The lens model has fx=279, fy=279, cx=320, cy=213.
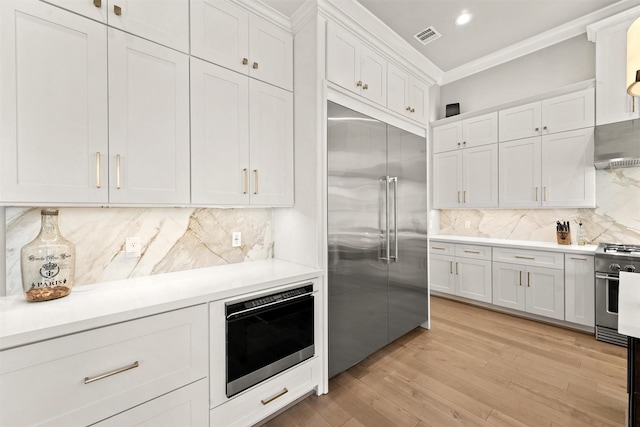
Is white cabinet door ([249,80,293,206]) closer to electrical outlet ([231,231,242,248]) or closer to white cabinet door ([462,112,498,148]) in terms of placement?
electrical outlet ([231,231,242,248])

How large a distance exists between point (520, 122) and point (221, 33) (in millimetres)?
3684

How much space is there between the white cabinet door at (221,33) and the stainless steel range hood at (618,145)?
3.64 metres

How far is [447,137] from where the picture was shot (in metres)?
4.35

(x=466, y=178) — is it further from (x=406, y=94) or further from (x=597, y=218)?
(x=406, y=94)

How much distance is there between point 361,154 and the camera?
2.35m

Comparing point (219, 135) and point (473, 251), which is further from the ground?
point (219, 135)

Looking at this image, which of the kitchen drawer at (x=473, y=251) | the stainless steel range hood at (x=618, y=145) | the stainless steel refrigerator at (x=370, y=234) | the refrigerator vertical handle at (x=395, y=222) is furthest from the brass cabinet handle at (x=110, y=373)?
the stainless steel range hood at (x=618, y=145)

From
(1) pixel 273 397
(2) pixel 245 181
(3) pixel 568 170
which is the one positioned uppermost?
(3) pixel 568 170

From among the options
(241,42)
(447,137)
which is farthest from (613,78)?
(241,42)

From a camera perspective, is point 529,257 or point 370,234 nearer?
point 370,234

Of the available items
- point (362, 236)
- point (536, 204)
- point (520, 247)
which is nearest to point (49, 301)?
point (362, 236)

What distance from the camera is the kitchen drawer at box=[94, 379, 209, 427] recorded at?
1280 millimetres

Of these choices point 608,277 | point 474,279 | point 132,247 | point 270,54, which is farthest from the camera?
point 474,279

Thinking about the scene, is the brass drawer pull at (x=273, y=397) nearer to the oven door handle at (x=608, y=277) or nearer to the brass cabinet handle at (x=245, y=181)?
the brass cabinet handle at (x=245, y=181)
